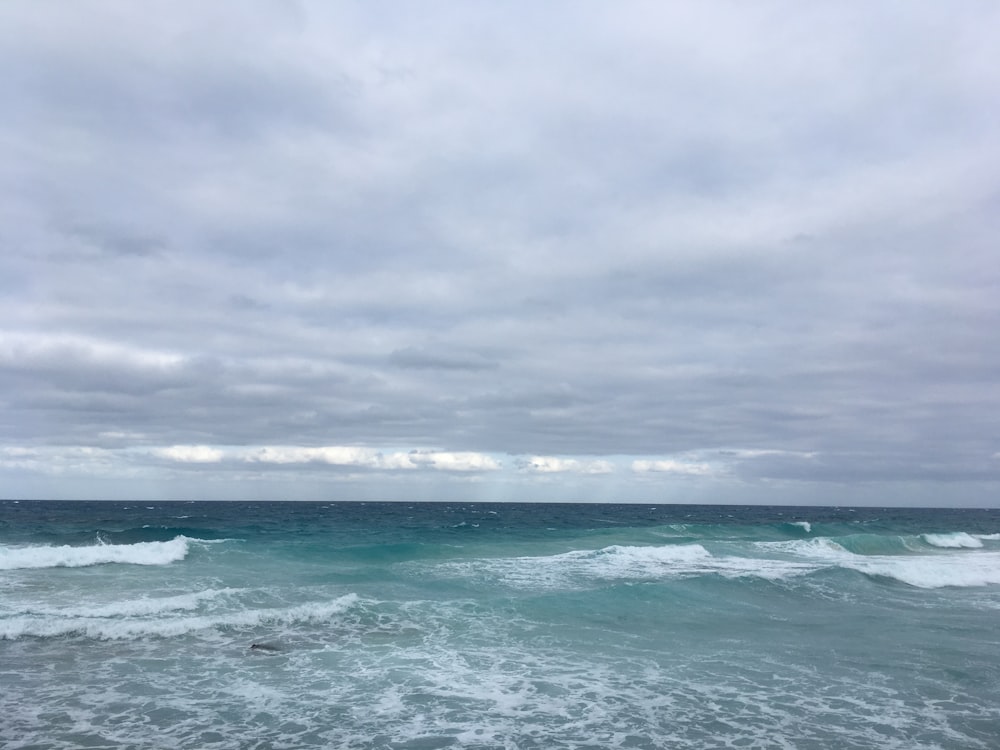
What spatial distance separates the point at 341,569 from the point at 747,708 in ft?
70.6

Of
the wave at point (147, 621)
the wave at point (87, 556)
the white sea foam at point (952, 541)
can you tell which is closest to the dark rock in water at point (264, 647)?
the wave at point (147, 621)

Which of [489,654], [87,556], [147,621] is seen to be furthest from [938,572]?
[87,556]

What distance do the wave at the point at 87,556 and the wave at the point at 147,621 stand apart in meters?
12.3

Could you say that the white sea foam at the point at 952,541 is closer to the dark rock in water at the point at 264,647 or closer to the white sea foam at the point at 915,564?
the white sea foam at the point at 915,564

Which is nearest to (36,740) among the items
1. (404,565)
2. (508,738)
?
(508,738)

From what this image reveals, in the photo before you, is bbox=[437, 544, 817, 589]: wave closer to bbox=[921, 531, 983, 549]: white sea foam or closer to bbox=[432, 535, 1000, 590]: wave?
bbox=[432, 535, 1000, 590]: wave

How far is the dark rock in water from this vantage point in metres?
17.6

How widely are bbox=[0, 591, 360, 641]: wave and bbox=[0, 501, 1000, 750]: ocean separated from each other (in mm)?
81

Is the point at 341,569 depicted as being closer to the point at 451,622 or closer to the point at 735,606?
the point at 451,622

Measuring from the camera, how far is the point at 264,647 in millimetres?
17828

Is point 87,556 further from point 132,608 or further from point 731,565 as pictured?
point 731,565

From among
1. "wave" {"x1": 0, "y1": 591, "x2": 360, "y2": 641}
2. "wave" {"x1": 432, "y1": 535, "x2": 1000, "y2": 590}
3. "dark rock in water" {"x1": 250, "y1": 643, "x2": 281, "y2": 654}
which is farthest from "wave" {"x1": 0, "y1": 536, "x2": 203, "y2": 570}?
"dark rock in water" {"x1": 250, "y1": 643, "x2": 281, "y2": 654}

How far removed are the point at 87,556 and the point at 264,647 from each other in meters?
20.3

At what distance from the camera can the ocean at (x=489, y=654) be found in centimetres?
1260
